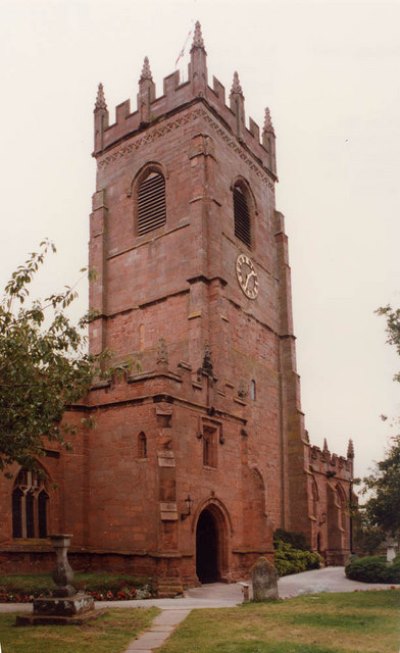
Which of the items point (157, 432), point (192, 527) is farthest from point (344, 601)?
point (157, 432)

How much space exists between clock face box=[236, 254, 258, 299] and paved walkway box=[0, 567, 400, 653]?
13754 millimetres

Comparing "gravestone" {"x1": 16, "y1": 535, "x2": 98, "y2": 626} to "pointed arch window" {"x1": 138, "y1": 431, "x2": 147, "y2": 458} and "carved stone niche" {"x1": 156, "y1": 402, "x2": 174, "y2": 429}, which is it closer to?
"carved stone niche" {"x1": 156, "y1": 402, "x2": 174, "y2": 429}

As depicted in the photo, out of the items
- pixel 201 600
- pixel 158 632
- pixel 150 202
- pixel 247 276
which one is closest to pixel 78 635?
pixel 158 632

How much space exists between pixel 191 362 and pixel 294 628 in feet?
56.1

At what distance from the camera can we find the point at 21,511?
22.0 meters

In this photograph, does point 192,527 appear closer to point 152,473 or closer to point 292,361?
point 152,473

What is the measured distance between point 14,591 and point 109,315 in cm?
1752

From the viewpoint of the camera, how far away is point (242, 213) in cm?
3675

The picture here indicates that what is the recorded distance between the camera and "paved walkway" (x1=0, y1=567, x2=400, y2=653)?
12.2 meters

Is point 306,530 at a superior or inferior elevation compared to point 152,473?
inferior

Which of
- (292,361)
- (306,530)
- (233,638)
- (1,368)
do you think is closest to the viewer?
(233,638)

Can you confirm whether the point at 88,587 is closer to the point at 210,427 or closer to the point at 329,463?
the point at 210,427

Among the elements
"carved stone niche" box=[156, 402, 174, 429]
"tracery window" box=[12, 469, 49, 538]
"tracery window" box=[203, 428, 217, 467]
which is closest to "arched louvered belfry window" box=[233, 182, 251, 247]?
"tracery window" box=[203, 428, 217, 467]

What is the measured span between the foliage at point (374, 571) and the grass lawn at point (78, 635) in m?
13.4
